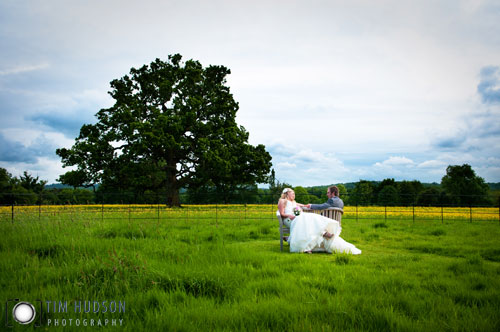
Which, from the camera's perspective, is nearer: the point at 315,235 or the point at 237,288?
the point at 237,288

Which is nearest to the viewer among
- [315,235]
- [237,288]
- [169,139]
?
[237,288]

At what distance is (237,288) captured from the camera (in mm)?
4172

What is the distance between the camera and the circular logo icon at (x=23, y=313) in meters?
3.11

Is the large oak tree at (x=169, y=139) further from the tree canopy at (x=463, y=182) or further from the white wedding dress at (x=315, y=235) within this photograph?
the tree canopy at (x=463, y=182)

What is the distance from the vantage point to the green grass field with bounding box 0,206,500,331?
3.19 m

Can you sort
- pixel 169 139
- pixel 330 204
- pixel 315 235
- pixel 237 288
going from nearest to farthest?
pixel 237 288 < pixel 315 235 < pixel 330 204 < pixel 169 139

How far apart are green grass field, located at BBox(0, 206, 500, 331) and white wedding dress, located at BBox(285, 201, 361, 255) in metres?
1.02

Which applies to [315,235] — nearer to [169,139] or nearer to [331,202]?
[331,202]

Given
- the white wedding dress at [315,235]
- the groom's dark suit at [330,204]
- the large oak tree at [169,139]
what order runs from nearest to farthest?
the white wedding dress at [315,235]
the groom's dark suit at [330,204]
the large oak tree at [169,139]

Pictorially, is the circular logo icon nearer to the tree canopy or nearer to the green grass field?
the green grass field

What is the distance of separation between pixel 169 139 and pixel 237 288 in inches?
795

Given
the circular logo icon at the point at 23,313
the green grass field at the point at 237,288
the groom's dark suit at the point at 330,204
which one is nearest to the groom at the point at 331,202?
the groom's dark suit at the point at 330,204

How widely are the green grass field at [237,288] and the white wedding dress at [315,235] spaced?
3.33 feet

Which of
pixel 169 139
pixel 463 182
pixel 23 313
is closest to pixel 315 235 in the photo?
pixel 23 313
